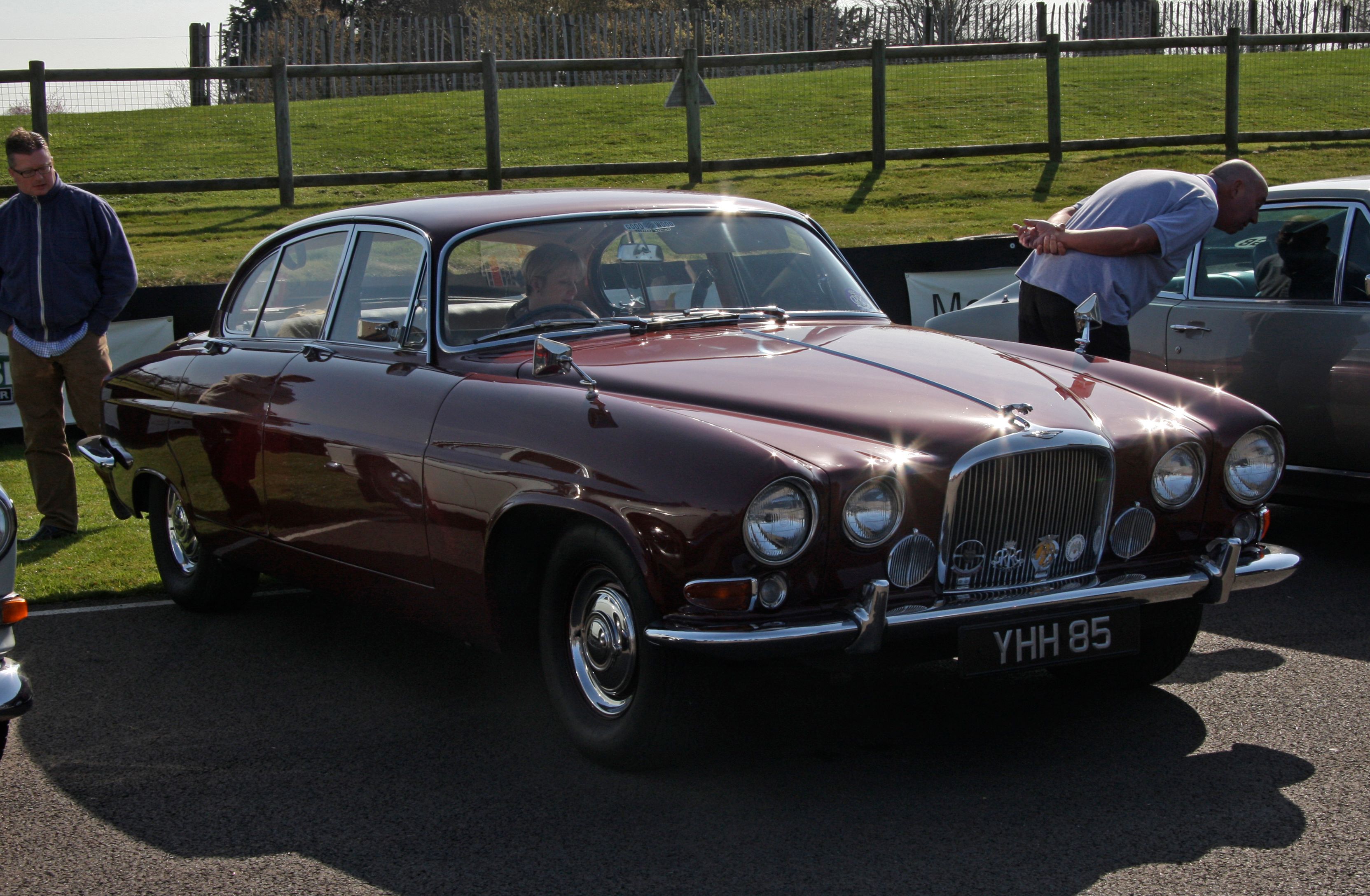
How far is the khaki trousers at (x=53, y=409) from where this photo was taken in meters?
7.34

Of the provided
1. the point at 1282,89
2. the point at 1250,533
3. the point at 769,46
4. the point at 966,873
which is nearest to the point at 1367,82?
the point at 1282,89

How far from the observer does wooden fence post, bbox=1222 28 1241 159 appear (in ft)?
57.3

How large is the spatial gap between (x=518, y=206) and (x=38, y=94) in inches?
441

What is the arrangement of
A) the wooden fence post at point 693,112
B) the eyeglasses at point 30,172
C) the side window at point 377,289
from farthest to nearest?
1. the wooden fence post at point 693,112
2. the eyeglasses at point 30,172
3. the side window at point 377,289

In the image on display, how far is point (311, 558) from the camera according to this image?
16.4 ft

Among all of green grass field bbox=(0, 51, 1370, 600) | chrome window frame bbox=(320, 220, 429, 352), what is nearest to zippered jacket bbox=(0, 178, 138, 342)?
green grass field bbox=(0, 51, 1370, 600)

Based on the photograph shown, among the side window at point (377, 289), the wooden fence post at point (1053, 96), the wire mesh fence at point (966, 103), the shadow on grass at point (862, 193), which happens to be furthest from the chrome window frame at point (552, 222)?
the wire mesh fence at point (966, 103)

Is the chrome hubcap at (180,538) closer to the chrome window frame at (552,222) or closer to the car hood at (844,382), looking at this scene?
the chrome window frame at (552,222)

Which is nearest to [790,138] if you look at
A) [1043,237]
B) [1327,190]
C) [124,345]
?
[124,345]

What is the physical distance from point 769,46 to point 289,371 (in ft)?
75.2

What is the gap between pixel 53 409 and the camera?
7.39 m

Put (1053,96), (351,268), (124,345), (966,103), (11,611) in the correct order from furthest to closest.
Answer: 1. (966,103)
2. (1053,96)
3. (124,345)
4. (351,268)
5. (11,611)

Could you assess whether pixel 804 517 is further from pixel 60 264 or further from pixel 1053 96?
pixel 1053 96

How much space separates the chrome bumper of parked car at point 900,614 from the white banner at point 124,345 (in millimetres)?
7498
